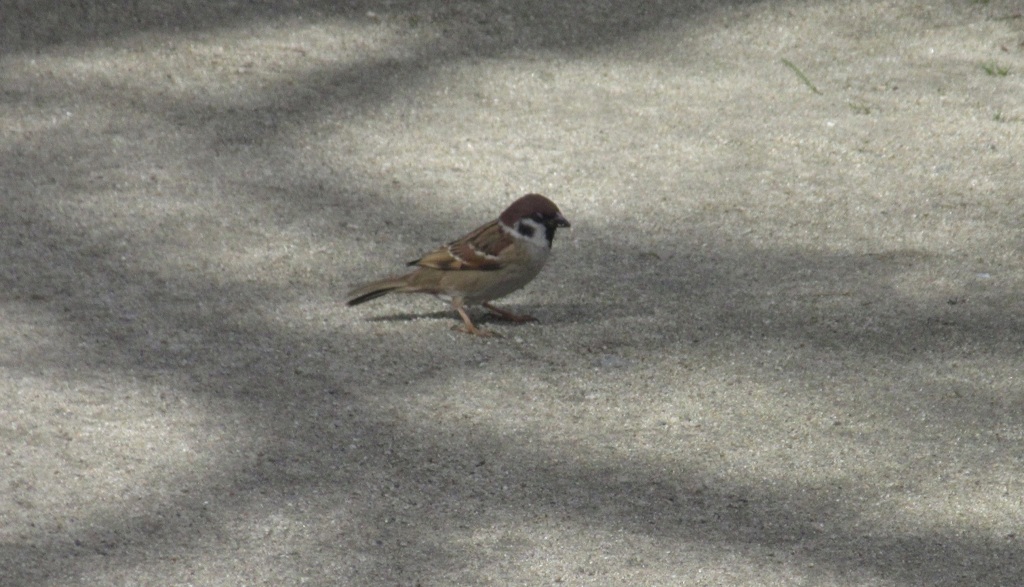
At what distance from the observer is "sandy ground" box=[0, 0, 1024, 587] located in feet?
12.0

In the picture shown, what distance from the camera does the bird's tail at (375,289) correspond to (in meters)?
4.84

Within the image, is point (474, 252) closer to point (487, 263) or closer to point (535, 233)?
point (487, 263)

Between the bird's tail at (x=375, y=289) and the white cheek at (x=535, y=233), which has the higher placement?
the white cheek at (x=535, y=233)

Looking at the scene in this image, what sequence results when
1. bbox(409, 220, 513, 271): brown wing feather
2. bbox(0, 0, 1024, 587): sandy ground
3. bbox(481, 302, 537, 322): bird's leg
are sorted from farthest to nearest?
bbox(481, 302, 537, 322): bird's leg → bbox(409, 220, 513, 271): brown wing feather → bbox(0, 0, 1024, 587): sandy ground

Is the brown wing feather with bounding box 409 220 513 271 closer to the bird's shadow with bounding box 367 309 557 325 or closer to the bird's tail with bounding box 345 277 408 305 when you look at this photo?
the bird's tail with bounding box 345 277 408 305

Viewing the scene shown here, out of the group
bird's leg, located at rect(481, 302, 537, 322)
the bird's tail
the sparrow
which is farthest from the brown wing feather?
bird's leg, located at rect(481, 302, 537, 322)

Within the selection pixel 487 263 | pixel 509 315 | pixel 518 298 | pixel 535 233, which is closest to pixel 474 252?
pixel 487 263

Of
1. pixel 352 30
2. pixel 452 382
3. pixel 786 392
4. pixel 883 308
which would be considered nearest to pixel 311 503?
pixel 452 382

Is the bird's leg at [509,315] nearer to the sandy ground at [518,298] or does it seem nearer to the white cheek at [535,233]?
the sandy ground at [518,298]

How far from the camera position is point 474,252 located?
190 inches

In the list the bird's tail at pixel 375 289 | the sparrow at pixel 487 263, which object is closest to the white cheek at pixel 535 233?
the sparrow at pixel 487 263

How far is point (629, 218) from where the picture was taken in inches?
230

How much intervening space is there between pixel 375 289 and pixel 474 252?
38cm

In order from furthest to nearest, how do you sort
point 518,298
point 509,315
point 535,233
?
point 518,298, point 509,315, point 535,233
